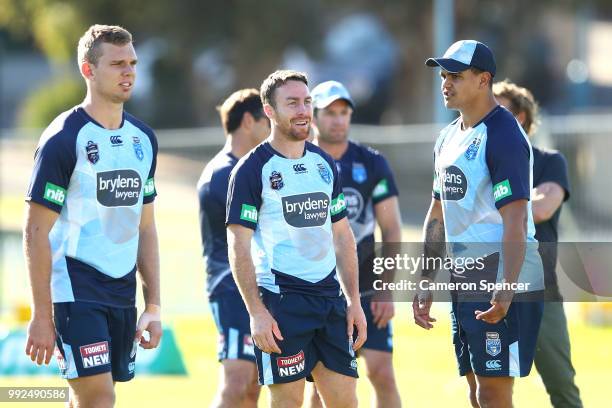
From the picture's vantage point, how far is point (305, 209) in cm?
668

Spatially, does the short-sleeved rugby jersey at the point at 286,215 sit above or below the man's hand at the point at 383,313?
above

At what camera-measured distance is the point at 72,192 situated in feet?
21.1

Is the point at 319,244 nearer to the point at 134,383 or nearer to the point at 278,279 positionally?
the point at 278,279

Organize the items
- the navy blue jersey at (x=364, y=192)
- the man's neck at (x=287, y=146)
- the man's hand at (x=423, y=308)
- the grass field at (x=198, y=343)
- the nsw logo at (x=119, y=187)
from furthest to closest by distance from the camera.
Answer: the grass field at (x=198, y=343)
the navy blue jersey at (x=364, y=192)
the man's hand at (x=423, y=308)
the man's neck at (x=287, y=146)
the nsw logo at (x=119, y=187)

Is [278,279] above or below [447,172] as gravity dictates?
below

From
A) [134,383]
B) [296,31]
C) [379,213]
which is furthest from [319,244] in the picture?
[296,31]

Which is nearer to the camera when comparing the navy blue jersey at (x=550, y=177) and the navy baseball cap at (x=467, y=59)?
the navy baseball cap at (x=467, y=59)

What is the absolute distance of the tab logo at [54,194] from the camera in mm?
6281

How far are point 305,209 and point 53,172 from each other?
1429mm

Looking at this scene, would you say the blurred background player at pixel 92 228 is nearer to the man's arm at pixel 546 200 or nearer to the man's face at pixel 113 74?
the man's face at pixel 113 74

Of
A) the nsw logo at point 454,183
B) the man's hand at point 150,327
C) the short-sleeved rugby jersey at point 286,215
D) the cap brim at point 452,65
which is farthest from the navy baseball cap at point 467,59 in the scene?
the man's hand at point 150,327

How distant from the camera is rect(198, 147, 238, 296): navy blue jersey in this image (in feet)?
26.5

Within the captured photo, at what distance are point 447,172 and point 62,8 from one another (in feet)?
98.1

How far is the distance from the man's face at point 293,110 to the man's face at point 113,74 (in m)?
0.85
